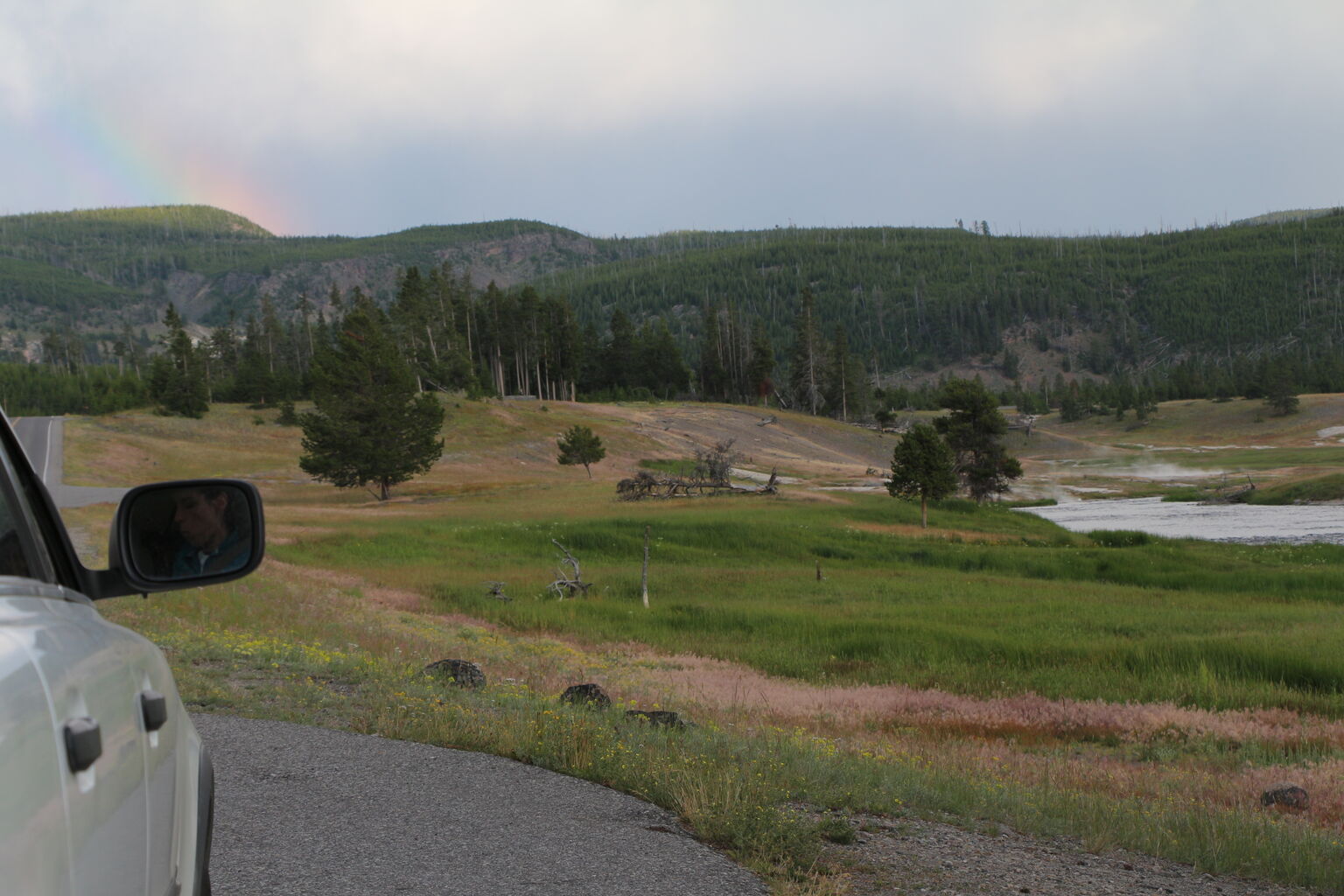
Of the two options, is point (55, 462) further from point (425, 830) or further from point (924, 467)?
point (425, 830)

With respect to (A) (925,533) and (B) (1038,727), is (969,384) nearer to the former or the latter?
(A) (925,533)

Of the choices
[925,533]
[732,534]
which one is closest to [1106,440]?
[925,533]

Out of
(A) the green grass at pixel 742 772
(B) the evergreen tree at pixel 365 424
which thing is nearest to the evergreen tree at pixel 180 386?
(B) the evergreen tree at pixel 365 424

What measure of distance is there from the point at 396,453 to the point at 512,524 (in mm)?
20639

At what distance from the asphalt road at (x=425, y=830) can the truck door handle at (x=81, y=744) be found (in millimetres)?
4007

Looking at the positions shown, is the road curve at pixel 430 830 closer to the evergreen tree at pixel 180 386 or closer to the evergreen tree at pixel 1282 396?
the evergreen tree at pixel 180 386

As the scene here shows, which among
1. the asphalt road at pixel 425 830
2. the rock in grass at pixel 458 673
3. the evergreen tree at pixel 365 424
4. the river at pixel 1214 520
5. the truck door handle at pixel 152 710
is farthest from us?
the evergreen tree at pixel 365 424

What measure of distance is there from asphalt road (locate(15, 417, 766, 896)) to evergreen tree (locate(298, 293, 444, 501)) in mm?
56616

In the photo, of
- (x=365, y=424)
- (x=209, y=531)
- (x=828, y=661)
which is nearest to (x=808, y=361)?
(x=365, y=424)

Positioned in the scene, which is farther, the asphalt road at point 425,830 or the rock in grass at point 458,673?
the rock in grass at point 458,673

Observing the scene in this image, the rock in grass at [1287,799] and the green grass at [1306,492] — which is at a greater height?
the rock in grass at [1287,799]

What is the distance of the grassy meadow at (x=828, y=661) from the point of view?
7.88m

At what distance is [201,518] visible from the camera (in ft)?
10.4

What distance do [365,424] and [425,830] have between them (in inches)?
2370
